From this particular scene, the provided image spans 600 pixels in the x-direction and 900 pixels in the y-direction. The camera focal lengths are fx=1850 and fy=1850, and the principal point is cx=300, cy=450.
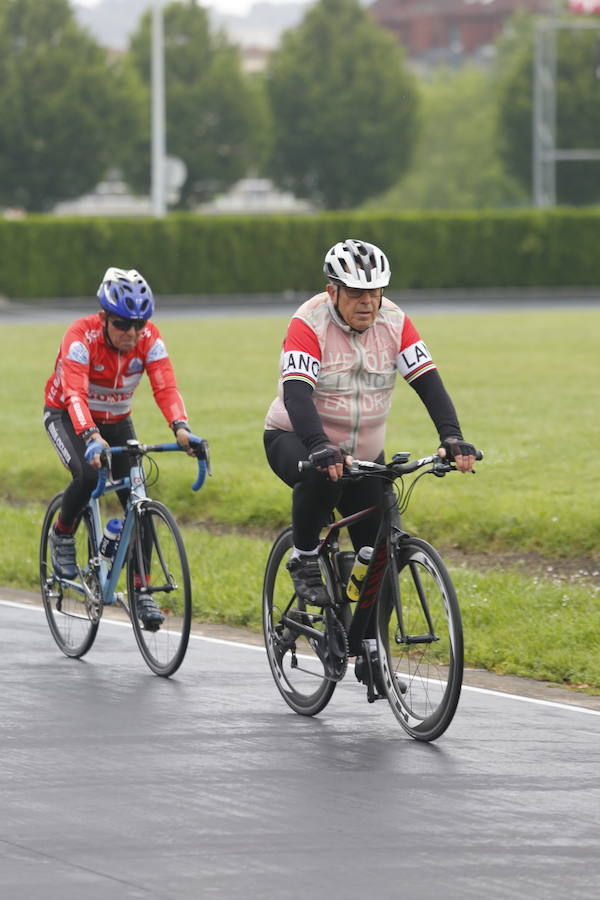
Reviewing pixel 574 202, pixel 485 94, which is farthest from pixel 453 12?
pixel 574 202

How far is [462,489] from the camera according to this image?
13.6 m

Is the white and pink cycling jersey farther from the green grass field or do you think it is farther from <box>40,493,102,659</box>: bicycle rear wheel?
<box>40,493,102,659</box>: bicycle rear wheel

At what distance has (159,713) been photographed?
7.43m

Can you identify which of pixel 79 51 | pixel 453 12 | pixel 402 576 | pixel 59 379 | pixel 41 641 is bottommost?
pixel 41 641

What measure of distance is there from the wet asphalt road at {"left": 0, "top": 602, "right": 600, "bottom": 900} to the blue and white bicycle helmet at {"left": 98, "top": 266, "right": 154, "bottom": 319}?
1.62m

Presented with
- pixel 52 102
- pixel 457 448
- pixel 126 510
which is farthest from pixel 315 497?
pixel 52 102

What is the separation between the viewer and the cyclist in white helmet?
694 centimetres

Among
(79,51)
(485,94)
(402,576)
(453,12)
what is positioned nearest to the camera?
(402,576)

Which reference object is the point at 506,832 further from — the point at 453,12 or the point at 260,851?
the point at 453,12

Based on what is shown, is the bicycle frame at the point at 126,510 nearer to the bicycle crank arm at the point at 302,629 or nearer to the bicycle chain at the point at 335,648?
the bicycle crank arm at the point at 302,629

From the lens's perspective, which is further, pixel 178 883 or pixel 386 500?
pixel 386 500

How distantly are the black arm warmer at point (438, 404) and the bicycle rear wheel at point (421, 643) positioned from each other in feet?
1.43

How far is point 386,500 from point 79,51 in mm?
55325

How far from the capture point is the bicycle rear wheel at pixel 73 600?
8.67 meters
